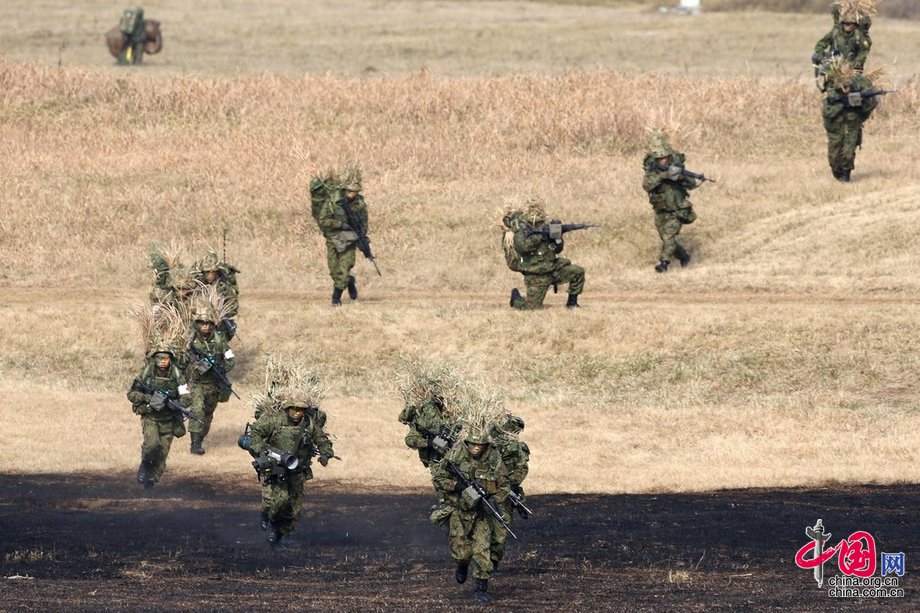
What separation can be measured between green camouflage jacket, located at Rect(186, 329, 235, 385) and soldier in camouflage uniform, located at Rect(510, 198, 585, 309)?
617 cm

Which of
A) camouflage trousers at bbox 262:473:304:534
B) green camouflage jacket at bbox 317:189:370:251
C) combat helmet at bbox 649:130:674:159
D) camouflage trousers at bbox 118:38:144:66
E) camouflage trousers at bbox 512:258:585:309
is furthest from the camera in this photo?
camouflage trousers at bbox 118:38:144:66

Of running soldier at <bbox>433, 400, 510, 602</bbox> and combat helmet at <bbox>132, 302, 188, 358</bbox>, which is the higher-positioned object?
combat helmet at <bbox>132, 302, 188, 358</bbox>

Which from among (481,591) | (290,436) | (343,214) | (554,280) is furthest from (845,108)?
(481,591)

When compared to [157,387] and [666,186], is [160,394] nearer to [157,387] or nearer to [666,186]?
[157,387]

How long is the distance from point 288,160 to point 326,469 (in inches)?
631

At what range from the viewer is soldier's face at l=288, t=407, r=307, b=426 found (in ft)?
54.0

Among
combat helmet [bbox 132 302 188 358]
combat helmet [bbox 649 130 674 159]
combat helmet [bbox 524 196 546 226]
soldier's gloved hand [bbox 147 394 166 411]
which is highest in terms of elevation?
combat helmet [bbox 649 130 674 159]

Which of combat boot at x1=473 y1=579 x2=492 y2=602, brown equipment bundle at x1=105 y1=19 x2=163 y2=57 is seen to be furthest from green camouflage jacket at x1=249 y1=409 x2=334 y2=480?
brown equipment bundle at x1=105 y1=19 x2=163 y2=57

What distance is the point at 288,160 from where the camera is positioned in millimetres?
35719

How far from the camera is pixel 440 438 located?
15273 mm

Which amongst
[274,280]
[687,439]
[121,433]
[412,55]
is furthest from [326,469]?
[412,55]

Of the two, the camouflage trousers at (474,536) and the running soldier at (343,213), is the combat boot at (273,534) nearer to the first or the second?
the camouflage trousers at (474,536)

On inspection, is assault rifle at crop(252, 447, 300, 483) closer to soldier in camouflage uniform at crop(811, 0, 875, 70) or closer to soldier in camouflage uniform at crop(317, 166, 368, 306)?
soldier in camouflage uniform at crop(317, 166, 368, 306)

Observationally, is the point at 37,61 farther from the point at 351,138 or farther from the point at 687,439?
the point at 687,439
